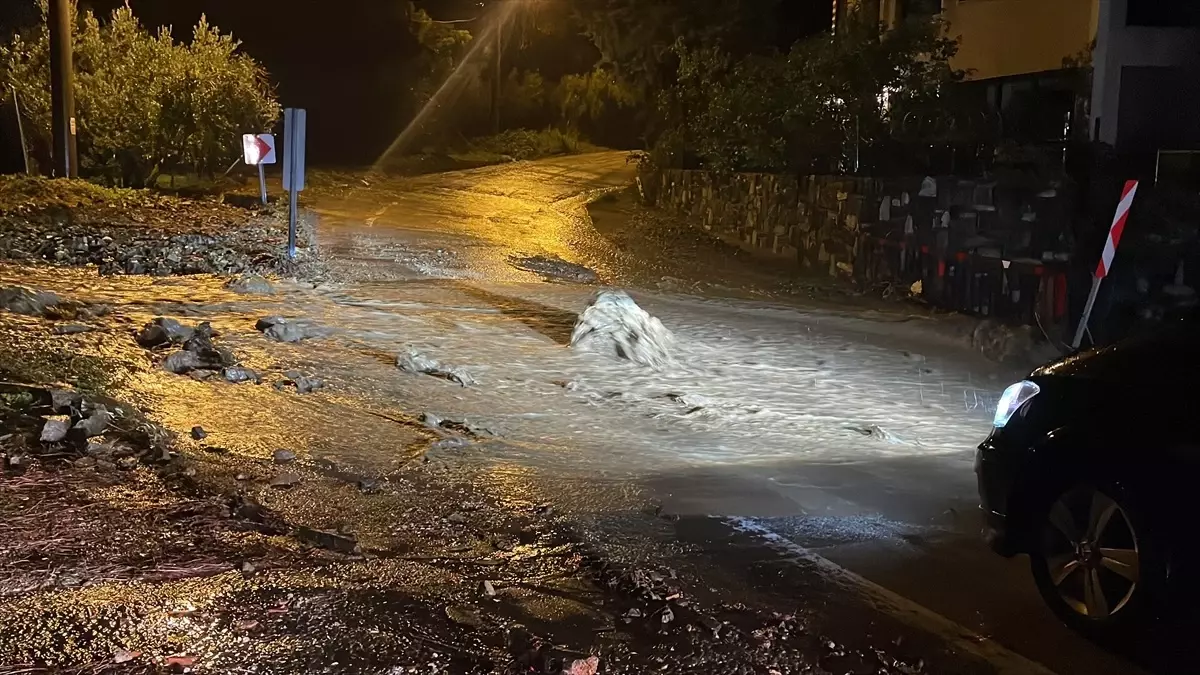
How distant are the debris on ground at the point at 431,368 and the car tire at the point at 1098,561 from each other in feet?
18.3

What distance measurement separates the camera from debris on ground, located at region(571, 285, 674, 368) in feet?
36.2

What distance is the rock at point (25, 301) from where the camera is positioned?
11.1 metres

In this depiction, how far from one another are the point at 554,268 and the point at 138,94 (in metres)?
14.4

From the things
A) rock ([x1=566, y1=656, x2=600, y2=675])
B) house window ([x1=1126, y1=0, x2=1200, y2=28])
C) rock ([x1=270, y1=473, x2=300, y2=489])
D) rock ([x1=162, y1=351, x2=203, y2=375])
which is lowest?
rock ([x1=566, y1=656, x2=600, y2=675])

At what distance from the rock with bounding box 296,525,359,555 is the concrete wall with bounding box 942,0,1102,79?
1809 centimetres

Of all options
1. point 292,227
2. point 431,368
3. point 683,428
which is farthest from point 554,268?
point 683,428

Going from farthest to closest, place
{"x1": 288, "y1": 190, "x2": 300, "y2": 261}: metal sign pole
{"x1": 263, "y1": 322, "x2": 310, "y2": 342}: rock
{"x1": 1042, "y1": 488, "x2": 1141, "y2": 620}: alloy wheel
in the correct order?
{"x1": 288, "y1": 190, "x2": 300, "y2": 261}: metal sign pole
{"x1": 263, "y1": 322, "x2": 310, "y2": 342}: rock
{"x1": 1042, "y1": 488, "x2": 1141, "y2": 620}: alloy wheel

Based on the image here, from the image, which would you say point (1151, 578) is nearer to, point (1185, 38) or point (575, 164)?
point (1185, 38)

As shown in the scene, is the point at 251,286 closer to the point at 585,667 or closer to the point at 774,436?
the point at 774,436

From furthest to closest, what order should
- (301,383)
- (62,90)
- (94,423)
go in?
(62,90) → (301,383) → (94,423)

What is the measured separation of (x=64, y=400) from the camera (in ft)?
24.8

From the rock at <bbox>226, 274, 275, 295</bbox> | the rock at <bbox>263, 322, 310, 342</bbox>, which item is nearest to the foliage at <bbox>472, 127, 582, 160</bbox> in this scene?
the rock at <bbox>226, 274, 275, 295</bbox>

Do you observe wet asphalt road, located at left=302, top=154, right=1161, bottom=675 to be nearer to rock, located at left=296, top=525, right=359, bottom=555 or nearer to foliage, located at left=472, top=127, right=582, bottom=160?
rock, located at left=296, top=525, right=359, bottom=555

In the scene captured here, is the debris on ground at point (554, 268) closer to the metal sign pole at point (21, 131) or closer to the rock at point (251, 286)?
the rock at point (251, 286)
